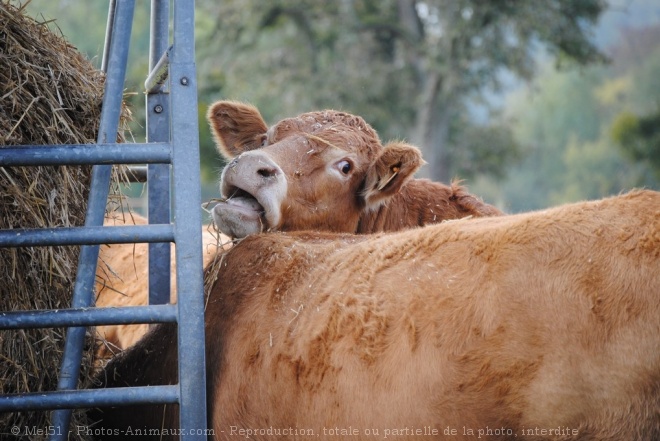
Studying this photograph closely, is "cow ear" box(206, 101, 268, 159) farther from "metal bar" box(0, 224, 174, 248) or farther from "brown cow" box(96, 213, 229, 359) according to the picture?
"metal bar" box(0, 224, 174, 248)

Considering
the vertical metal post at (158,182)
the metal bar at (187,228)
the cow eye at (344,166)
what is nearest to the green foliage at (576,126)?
the cow eye at (344,166)

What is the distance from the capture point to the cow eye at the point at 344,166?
5.11 meters

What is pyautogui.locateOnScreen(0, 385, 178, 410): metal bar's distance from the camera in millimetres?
2867

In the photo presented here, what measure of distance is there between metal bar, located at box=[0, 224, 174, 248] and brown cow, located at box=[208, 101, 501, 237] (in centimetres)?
143

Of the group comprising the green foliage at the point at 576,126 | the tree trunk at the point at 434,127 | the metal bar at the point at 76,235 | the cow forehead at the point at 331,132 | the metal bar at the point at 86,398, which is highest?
the green foliage at the point at 576,126

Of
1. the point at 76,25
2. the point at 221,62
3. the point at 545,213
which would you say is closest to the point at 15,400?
the point at 545,213

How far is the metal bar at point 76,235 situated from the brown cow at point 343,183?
1429mm

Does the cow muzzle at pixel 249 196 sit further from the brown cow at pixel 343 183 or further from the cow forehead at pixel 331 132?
the cow forehead at pixel 331 132

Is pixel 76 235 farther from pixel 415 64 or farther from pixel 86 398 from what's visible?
pixel 415 64

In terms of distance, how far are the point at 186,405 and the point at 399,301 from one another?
0.87m

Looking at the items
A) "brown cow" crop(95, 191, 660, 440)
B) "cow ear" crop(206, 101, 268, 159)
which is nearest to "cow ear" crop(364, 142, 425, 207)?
"cow ear" crop(206, 101, 268, 159)

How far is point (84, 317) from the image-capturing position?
294 centimetres

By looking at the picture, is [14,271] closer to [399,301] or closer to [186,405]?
[186,405]

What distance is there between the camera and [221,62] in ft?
88.8
